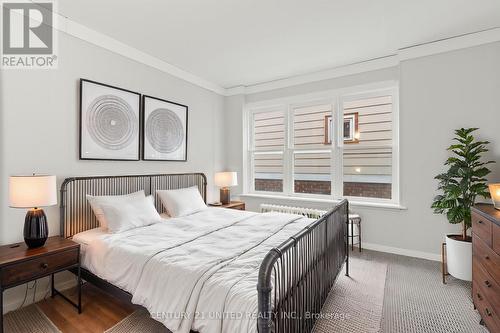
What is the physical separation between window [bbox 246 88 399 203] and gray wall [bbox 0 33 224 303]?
1994 mm

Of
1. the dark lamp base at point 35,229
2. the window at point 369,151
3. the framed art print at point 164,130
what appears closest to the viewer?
the dark lamp base at point 35,229

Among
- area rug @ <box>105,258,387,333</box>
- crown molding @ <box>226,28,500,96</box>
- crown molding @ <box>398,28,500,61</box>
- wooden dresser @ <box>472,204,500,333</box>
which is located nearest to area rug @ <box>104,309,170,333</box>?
area rug @ <box>105,258,387,333</box>

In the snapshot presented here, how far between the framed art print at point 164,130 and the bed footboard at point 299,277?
96.4 inches

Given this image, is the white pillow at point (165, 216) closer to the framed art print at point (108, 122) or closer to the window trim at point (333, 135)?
the framed art print at point (108, 122)

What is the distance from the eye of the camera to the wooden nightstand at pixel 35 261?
1750mm

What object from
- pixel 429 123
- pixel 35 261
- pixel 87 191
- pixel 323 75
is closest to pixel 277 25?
pixel 323 75

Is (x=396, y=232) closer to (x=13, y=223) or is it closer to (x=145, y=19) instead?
(x=145, y=19)

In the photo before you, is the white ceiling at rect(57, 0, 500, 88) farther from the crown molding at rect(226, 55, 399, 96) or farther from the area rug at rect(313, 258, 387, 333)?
the area rug at rect(313, 258, 387, 333)

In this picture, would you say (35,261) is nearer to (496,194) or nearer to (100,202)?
(100,202)

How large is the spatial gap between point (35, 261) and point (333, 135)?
386 centimetres

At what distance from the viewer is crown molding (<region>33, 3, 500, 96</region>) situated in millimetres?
2648

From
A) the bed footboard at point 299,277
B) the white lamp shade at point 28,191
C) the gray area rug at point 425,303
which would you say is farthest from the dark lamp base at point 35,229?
the gray area rug at point 425,303

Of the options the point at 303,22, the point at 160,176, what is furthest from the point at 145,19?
the point at 160,176

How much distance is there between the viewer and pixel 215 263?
63.6 inches
